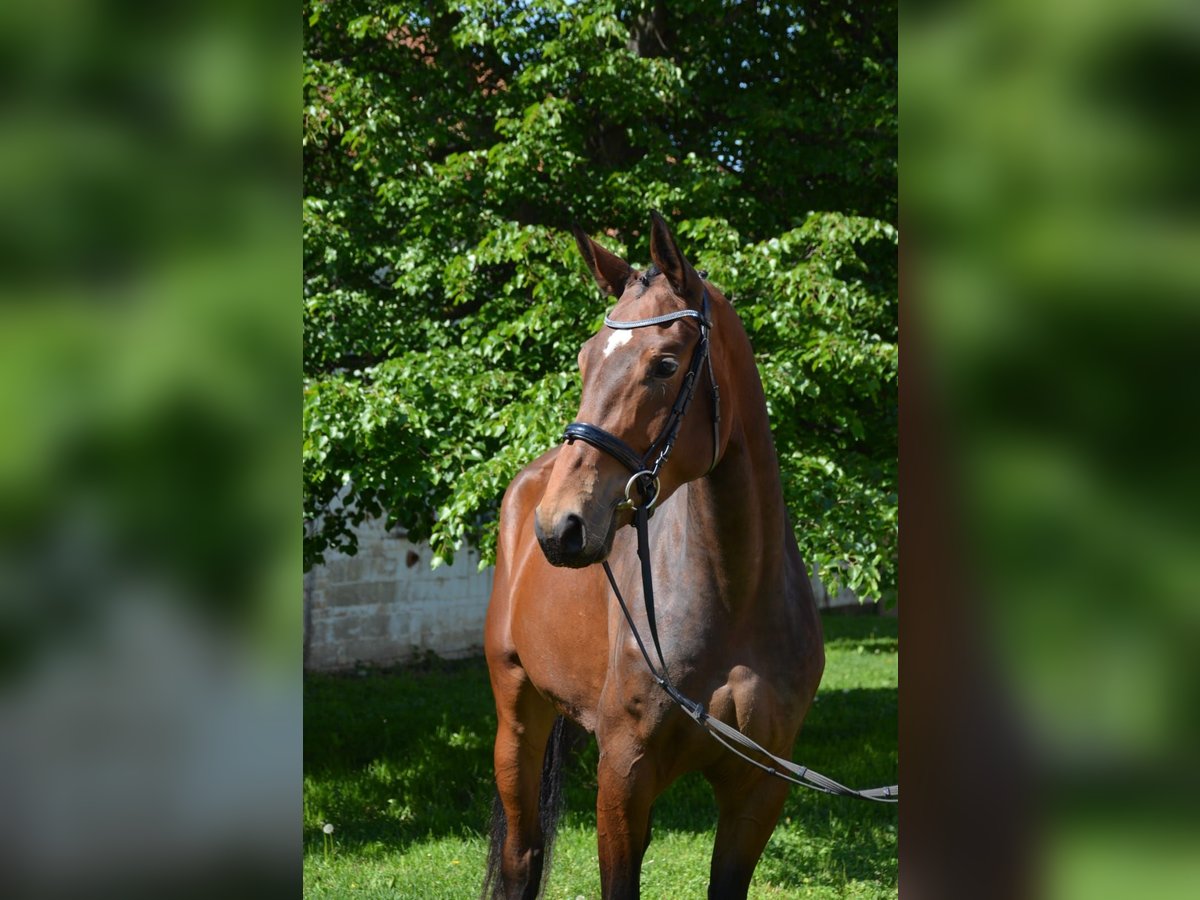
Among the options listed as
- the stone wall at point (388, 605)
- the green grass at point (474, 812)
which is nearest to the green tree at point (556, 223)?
the green grass at point (474, 812)

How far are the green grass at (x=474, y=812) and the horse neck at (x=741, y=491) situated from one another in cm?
269

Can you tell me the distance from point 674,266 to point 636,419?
1.50 ft

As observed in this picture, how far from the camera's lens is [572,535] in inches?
97.9

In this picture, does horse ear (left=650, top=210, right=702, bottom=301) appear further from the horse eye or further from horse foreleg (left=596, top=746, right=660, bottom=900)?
horse foreleg (left=596, top=746, right=660, bottom=900)

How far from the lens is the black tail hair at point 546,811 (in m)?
4.28

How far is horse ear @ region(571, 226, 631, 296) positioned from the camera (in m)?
3.12

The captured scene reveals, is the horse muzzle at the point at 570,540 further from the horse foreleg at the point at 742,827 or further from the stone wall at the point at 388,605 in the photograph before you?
the stone wall at the point at 388,605

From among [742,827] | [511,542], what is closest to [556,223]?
[511,542]

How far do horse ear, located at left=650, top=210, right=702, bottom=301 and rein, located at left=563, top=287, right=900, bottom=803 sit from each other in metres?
0.04
